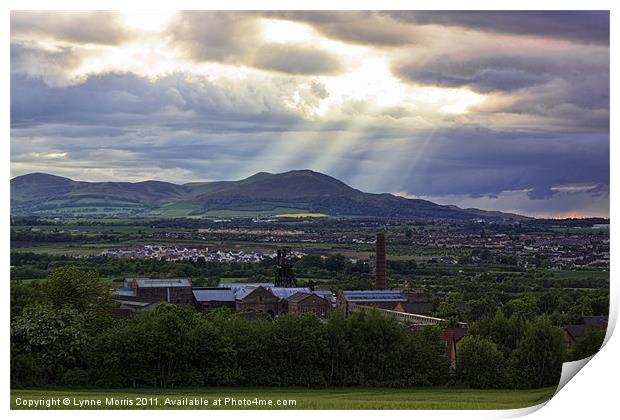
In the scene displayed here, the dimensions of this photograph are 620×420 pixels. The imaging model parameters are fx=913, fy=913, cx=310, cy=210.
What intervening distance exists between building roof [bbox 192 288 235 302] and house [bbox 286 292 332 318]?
5.92ft

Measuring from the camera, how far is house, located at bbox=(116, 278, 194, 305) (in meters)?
20.0

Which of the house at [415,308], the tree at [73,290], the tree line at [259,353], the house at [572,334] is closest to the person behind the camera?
the tree line at [259,353]

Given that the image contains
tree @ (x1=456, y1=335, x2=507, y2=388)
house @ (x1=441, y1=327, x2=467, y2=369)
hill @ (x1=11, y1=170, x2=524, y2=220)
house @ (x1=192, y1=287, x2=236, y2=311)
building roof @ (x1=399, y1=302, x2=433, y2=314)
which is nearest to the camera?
tree @ (x1=456, y1=335, x2=507, y2=388)

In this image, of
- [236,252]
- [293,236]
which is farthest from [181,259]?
[293,236]

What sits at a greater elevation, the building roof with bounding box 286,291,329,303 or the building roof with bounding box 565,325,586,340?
the building roof with bounding box 565,325,586,340

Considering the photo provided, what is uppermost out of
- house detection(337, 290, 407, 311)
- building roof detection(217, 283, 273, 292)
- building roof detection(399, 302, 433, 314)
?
building roof detection(217, 283, 273, 292)

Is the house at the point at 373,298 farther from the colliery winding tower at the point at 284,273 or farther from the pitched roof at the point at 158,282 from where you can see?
the pitched roof at the point at 158,282

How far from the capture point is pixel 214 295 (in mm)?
23250

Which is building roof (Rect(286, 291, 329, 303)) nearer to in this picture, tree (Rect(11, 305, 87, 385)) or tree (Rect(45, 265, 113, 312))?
tree (Rect(45, 265, 113, 312))

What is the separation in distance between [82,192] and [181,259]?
23.3 ft

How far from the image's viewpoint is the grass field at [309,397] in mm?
10469

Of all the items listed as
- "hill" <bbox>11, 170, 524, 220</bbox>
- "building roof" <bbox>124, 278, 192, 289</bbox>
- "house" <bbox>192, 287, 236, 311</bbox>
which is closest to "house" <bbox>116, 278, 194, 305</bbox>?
"building roof" <bbox>124, 278, 192, 289</bbox>

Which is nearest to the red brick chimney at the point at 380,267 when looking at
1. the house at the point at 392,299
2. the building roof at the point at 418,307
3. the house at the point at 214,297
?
the house at the point at 392,299

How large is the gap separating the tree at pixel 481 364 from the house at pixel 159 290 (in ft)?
29.0
